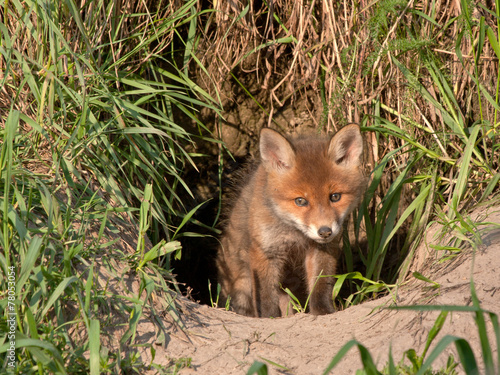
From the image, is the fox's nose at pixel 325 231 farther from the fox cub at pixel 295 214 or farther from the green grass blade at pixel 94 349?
the green grass blade at pixel 94 349

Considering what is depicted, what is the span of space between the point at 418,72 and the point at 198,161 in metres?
2.07

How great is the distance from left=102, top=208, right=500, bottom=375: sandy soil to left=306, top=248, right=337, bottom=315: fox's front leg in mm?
508

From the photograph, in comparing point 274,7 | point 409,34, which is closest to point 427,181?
point 409,34

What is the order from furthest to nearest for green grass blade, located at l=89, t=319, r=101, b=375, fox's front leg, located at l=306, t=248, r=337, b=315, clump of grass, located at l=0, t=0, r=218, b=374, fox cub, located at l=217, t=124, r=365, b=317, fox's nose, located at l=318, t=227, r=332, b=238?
fox's front leg, located at l=306, t=248, r=337, b=315 < fox cub, located at l=217, t=124, r=365, b=317 < fox's nose, located at l=318, t=227, r=332, b=238 < clump of grass, located at l=0, t=0, r=218, b=374 < green grass blade, located at l=89, t=319, r=101, b=375

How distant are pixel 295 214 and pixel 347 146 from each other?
601 millimetres

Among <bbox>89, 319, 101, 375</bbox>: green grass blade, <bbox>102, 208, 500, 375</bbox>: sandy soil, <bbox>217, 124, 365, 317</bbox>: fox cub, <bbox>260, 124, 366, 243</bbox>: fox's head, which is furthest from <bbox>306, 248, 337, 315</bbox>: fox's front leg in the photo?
<bbox>89, 319, 101, 375</bbox>: green grass blade

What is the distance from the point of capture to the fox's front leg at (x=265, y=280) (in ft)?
11.9

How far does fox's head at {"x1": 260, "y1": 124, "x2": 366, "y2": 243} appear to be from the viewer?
328 cm

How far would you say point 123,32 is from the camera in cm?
355

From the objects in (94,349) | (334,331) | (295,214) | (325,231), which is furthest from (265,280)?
(94,349)

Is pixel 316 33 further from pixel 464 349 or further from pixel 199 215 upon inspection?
pixel 464 349

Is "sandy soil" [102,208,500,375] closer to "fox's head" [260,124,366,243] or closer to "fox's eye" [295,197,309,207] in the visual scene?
"fox's head" [260,124,366,243]

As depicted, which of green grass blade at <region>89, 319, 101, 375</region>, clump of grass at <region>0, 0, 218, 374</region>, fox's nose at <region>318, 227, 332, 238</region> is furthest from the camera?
fox's nose at <region>318, 227, 332, 238</region>

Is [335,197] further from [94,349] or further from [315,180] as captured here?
[94,349]
